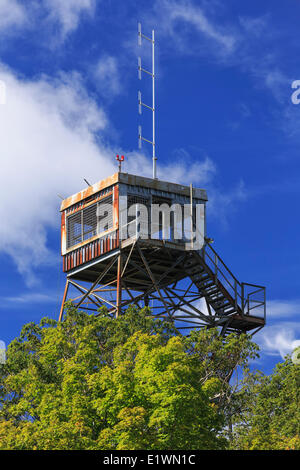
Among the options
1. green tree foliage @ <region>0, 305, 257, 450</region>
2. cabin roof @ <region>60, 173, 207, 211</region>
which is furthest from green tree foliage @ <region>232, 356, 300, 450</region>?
cabin roof @ <region>60, 173, 207, 211</region>

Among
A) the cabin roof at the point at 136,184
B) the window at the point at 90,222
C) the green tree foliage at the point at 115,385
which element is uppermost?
the cabin roof at the point at 136,184

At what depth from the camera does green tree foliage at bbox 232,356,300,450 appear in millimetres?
53219

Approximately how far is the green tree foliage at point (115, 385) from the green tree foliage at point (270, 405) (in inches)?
45.5

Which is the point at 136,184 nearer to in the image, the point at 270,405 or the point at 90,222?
the point at 90,222

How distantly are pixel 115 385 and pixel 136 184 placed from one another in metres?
16.8

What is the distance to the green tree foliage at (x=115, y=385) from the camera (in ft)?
148

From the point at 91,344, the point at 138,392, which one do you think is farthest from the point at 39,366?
the point at 138,392

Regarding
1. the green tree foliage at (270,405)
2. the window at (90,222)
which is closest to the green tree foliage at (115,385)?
the green tree foliage at (270,405)

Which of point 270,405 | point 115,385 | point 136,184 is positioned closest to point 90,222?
point 136,184

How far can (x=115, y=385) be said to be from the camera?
47375 mm

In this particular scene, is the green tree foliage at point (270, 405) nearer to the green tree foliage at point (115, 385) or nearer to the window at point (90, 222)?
the green tree foliage at point (115, 385)
